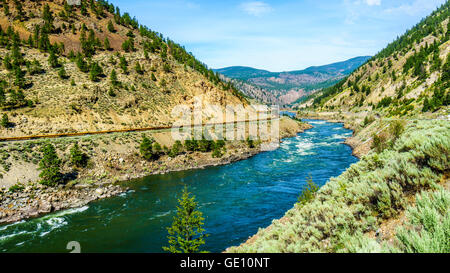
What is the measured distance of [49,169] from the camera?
3052cm

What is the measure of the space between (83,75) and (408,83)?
121856 mm

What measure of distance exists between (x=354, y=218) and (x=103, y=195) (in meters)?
29.9

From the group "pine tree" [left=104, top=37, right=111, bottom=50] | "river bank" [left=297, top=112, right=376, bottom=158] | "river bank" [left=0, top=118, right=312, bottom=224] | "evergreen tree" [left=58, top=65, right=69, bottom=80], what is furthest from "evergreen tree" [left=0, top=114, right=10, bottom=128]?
"river bank" [left=297, top=112, right=376, bottom=158]

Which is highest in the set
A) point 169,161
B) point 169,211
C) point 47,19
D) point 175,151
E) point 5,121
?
point 47,19

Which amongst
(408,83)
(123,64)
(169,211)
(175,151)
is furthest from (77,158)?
(408,83)

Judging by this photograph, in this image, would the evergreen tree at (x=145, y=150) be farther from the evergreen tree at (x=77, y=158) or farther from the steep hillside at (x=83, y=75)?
the steep hillside at (x=83, y=75)

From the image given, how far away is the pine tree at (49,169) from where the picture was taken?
30.1m

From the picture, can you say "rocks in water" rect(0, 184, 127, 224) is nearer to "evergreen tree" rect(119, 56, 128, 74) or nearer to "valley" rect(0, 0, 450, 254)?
"valley" rect(0, 0, 450, 254)

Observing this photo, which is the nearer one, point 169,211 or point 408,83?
point 169,211

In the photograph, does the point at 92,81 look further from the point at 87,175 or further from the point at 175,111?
the point at 87,175

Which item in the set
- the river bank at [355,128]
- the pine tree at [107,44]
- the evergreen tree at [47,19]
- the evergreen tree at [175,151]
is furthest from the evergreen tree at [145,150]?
the evergreen tree at [47,19]

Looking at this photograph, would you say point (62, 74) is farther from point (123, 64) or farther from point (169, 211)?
point (169, 211)

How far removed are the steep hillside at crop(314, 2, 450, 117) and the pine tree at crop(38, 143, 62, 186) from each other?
64665mm
